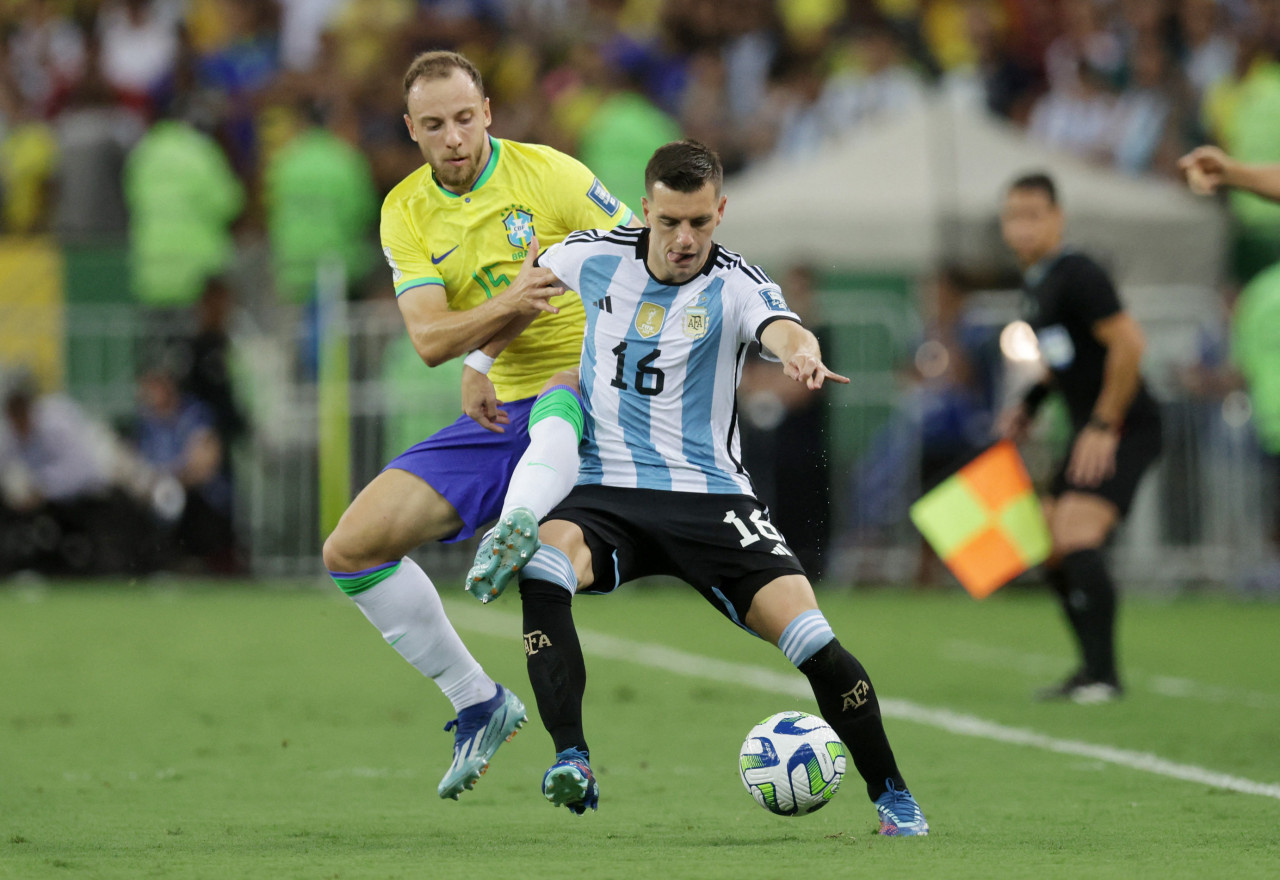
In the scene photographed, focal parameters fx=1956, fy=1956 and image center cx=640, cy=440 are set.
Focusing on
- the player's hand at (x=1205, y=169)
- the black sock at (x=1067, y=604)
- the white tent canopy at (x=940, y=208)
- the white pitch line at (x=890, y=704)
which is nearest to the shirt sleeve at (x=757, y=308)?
the player's hand at (x=1205, y=169)

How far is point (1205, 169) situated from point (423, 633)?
3.02m

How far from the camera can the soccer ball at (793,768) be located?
17.5 feet

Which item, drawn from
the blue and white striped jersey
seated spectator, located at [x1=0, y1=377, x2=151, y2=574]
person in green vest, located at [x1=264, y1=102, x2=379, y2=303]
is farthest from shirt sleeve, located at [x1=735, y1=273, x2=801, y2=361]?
seated spectator, located at [x1=0, y1=377, x2=151, y2=574]

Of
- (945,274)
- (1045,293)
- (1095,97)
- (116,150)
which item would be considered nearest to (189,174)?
(116,150)

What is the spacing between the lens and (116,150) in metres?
17.3

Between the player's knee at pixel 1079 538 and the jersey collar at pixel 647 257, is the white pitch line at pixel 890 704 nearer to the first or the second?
the player's knee at pixel 1079 538

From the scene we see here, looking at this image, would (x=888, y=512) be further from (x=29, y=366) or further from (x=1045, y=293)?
(x=29, y=366)

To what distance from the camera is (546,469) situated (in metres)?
5.65

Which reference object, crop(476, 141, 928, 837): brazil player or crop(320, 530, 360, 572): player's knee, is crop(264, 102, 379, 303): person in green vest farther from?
crop(476, 141, 928, 837): brazil player

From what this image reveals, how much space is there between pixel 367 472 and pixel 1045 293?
7011mm

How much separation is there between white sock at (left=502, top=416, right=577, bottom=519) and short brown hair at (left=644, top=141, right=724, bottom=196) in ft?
2.47

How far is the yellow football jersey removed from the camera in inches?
257

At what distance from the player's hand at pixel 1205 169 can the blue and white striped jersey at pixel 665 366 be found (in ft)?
5.45

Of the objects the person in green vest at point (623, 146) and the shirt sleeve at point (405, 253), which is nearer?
the shirt sleeve at point (405, 253)
